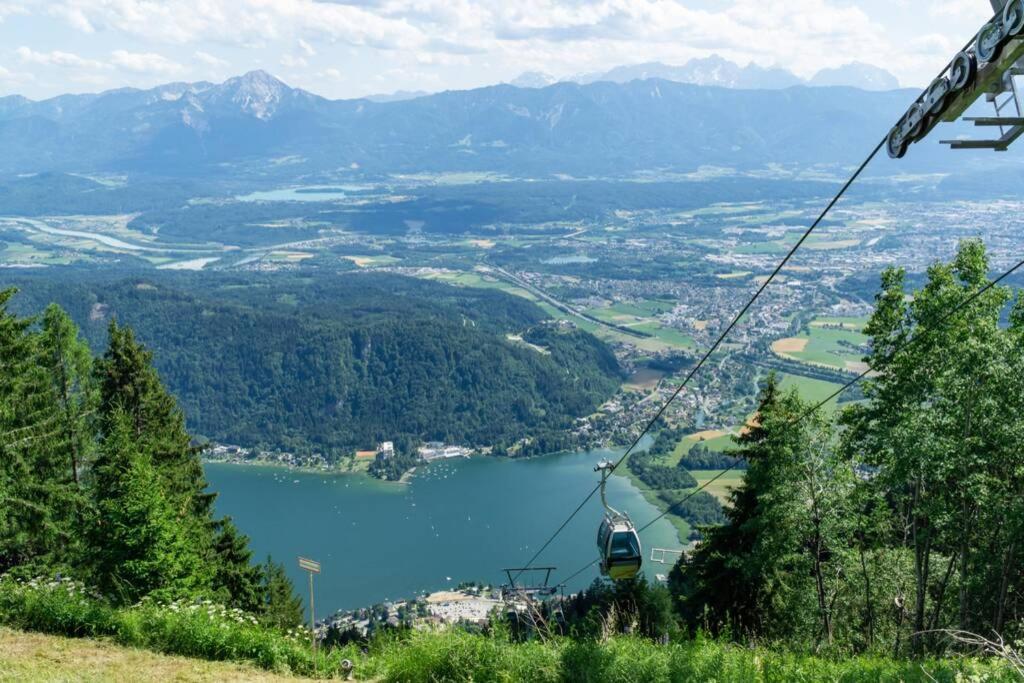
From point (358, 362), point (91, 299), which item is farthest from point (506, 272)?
point (91, 299)

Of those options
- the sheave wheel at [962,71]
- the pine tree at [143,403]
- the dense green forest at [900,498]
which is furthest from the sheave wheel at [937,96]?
the pine tree at [143,403]

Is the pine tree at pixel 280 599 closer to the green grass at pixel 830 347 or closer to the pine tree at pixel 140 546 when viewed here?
the pine tree at pixel 140 546

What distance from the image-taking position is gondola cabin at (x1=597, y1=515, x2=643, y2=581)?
11453 mm

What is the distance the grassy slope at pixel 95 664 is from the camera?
23.3ft

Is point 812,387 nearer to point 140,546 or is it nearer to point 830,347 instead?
point 830,347

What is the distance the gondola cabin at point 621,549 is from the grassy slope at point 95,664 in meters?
5.18

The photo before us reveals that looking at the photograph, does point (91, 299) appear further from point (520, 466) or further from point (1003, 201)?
point (1003, 201)

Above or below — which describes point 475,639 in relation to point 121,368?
below

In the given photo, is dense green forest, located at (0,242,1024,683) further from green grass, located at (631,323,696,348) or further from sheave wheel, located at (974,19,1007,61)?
green grass, located at (631,323,696,348)

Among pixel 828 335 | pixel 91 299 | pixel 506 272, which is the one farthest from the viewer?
pixel 506 272

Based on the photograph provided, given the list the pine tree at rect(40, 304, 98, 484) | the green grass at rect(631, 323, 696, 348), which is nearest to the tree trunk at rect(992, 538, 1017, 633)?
the pine tree at rect(40, 304, 98, 484)

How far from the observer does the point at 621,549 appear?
11.5 metres

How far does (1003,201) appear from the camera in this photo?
161125 mm

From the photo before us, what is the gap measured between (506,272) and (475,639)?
126 metres
